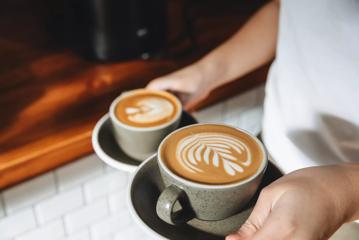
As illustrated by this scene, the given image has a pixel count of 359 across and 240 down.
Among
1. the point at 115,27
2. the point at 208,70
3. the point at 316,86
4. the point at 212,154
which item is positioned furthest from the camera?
the point at 115,27

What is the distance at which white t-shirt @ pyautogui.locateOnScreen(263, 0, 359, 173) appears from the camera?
61 centimetres

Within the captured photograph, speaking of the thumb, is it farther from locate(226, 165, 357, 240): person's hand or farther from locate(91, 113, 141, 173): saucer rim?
locate(91, 113, 141, 173): saucer rim

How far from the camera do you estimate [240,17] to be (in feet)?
3.92

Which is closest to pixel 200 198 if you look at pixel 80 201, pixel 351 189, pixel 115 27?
pixel 351 189

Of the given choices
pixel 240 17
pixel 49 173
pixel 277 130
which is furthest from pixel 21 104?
pixel 240 17

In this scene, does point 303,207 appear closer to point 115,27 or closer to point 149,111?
point 149,111

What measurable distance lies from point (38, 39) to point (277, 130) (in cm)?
60

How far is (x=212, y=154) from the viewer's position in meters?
0.54

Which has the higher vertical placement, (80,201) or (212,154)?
(212,154)

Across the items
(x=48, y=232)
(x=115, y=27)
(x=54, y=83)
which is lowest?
(x=48, y=232)

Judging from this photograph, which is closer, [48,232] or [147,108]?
[147,108]

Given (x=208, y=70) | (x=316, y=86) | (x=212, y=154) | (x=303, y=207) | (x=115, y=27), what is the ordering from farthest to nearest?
1. (x=115, y=27)
2. (x=208, y=70)
3. (x=316, y=86)
4. (x=212, y=154)
5. (x=303, y=207)

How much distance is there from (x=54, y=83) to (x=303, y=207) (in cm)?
65

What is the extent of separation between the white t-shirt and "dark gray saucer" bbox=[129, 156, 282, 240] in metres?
0.13
